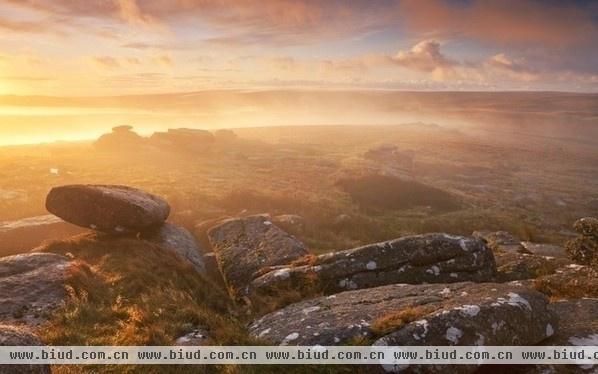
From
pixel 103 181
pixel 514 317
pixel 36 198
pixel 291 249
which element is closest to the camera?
pixel 514 317

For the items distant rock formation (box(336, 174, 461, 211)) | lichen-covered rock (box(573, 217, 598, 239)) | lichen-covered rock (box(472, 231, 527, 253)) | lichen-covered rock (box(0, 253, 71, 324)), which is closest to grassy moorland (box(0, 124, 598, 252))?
distant rock formation (box(336, 174, 461, 211))

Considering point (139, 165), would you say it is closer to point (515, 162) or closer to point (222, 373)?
point (222, 373)

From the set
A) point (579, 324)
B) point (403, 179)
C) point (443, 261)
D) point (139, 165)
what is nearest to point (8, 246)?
point (443, 261)

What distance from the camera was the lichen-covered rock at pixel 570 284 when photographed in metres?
10.8

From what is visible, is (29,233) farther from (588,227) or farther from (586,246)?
(588,227)

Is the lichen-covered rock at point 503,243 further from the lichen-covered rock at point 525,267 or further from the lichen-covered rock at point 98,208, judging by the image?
the lichen-covered rock at point 98,208

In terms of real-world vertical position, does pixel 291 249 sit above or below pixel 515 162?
above

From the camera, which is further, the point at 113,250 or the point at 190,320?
the point at 113,250

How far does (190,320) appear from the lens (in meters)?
9.63

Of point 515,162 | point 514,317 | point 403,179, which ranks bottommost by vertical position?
point 515,162

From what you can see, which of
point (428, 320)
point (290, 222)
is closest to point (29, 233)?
point (290, 222)

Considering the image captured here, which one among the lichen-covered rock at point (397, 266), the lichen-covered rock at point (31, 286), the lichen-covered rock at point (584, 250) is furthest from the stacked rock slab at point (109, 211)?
the lichen-covered rock at point (584, 250)

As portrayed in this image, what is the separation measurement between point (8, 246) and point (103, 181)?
24.6 metres

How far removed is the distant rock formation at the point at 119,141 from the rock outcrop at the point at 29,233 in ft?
186
